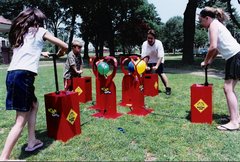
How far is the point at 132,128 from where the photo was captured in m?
5.30

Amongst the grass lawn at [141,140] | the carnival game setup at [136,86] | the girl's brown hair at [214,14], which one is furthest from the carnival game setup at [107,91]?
the girl's brown hair at [214,14]

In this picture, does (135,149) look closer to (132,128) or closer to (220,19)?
(132,128)

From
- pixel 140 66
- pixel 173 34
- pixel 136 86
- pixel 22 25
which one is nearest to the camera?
pixel 22 25

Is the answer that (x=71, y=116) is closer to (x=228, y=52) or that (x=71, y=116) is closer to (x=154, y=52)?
(x=228, y=52)

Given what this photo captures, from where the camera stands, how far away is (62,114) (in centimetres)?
468

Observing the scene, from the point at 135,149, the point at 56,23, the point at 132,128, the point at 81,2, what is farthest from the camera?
the point at 56,23

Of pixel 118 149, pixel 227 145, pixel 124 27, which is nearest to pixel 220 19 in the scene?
pixel 227 145

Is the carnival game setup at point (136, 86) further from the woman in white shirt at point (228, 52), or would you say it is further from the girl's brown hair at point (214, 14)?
the girl's brown hair at point (214, 14)

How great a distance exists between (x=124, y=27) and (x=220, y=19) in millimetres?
32552

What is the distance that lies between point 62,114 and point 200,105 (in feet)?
8.00

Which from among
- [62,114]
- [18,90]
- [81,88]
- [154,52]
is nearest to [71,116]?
[62,114]

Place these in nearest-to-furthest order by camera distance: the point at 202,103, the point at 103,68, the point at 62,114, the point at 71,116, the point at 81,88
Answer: the point at 62,114, the point at 71,116, the point at 202,103, the point at 103,68, the point at 81,88

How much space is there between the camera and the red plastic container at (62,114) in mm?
4654

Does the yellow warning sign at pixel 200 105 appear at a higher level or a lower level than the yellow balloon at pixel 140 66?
lower
